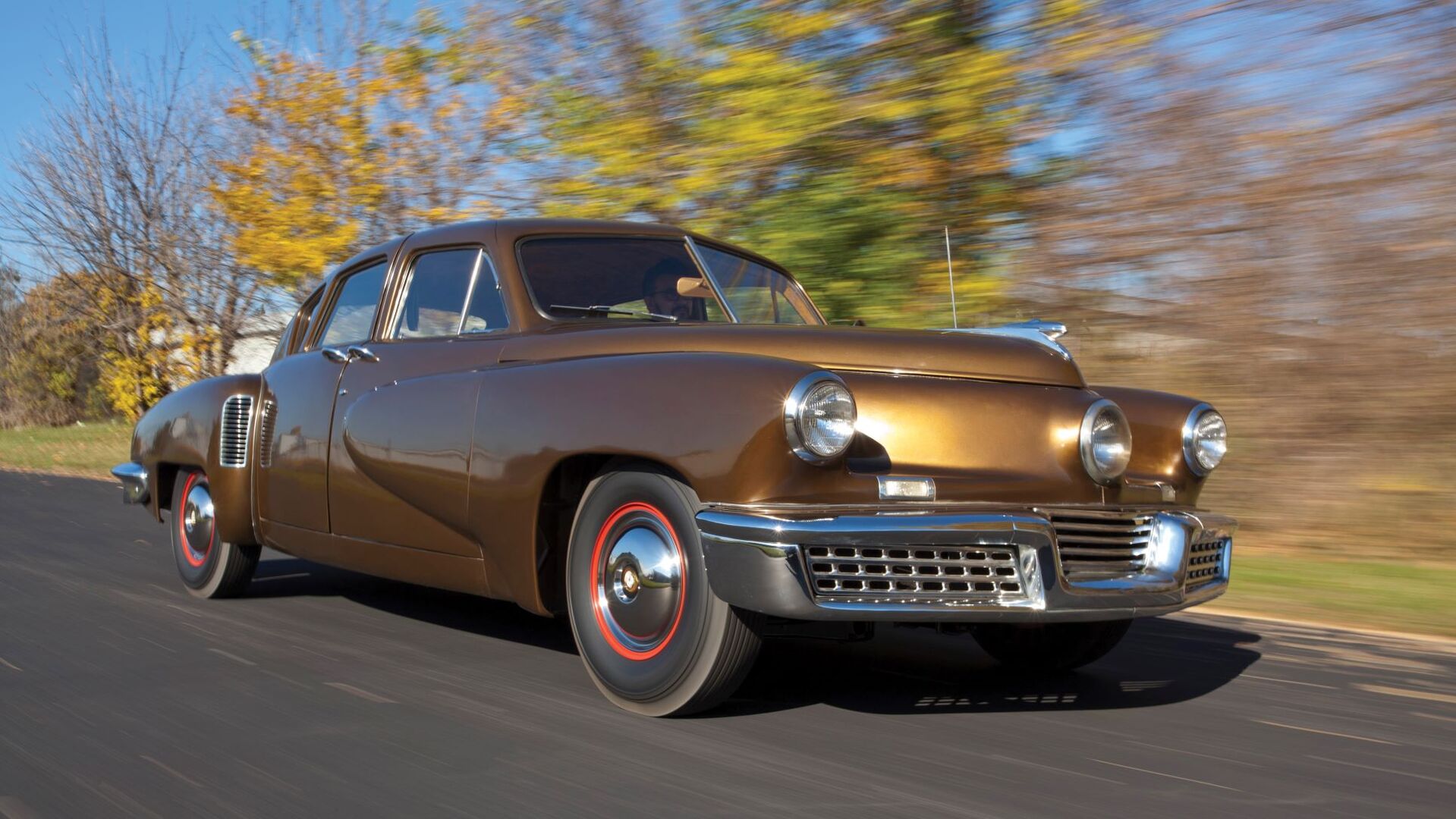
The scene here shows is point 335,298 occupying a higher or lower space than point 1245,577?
higher

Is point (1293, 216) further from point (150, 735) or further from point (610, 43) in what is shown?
point (150, 735)

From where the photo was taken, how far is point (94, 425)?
109ft

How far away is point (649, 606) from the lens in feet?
12.5

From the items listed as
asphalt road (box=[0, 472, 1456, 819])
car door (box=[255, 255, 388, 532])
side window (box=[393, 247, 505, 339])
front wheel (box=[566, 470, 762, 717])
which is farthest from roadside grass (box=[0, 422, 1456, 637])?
car door (box=[255, 255, 388, 532])

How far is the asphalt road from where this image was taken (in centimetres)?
306

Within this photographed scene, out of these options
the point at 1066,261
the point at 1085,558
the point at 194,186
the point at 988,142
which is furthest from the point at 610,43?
the point at 194,186

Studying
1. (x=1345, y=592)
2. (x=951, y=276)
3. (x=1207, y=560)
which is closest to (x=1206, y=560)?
(x=1207, y=560)

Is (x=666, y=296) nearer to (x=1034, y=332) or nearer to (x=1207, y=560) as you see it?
(x=1034, y=332)

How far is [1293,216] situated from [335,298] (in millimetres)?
6250

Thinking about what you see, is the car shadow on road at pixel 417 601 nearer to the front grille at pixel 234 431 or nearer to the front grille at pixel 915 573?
the front grille at pixel 234 431

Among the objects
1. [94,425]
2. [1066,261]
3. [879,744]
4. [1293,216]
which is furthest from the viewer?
[94,425]

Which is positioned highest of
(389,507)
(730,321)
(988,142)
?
(988,142)

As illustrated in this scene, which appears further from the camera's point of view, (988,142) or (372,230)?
(372,230)

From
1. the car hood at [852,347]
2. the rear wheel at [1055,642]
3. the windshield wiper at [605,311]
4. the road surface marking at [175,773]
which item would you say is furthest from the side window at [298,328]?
the rear wheel at [1055,642]
